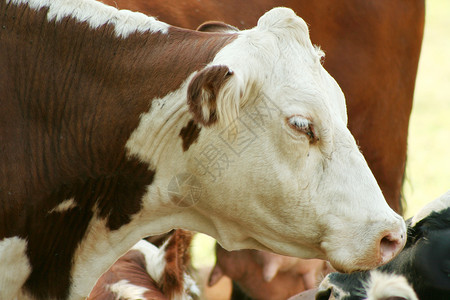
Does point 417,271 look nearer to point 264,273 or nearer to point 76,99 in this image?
point 76,99

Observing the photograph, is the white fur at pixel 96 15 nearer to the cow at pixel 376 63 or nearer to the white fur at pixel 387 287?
the white fur at pixel 387 287

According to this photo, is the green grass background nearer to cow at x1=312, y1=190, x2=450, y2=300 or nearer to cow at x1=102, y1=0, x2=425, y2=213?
cow at x1=102, y1=0, x2=425, y2=213

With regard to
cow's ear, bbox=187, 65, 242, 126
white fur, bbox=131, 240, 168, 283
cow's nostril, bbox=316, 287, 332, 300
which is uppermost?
cow's ear, bbox=187, 65, 242, 126

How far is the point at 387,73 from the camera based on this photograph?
171 inches

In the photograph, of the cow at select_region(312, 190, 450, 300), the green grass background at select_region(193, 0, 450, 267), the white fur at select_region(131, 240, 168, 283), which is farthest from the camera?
the green grass background at select_region(193, 0, 450, 267)

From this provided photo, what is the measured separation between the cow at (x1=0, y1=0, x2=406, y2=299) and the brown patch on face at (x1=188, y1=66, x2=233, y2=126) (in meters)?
0.08

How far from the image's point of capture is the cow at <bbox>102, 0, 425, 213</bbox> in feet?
13.7

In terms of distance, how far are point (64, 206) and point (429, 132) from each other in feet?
26.6

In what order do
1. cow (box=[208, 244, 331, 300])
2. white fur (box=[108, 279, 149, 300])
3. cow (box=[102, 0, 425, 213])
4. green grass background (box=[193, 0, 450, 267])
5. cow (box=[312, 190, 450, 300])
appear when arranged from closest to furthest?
cow (box=[312, 190, 450, 300]) < white fur (box=[108, 279, 149, 300]) < cow (box=[102, 0, 425, 213]) < cow (box=[208, 244, 331, 300]) < green grass background (box=[193, 0, 450, 267])

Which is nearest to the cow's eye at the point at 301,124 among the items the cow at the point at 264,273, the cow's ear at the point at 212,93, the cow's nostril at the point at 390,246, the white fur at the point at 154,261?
the cow's ear at the point at 212,93

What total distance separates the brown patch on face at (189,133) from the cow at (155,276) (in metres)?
0.82

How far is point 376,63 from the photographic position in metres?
4.30

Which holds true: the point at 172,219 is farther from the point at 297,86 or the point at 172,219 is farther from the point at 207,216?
the point at 297,86

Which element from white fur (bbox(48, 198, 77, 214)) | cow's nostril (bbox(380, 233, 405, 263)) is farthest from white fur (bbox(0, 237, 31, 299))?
→ cow's nostril (bbox(380, 233, 405, 263))
